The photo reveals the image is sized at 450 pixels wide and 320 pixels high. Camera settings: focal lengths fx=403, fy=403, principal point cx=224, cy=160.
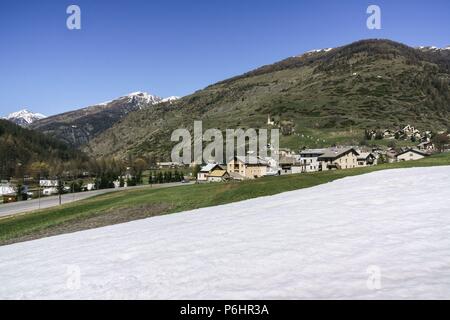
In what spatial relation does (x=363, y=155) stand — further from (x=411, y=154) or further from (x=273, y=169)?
(x=273, y=169)

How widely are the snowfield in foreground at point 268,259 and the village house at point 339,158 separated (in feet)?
420

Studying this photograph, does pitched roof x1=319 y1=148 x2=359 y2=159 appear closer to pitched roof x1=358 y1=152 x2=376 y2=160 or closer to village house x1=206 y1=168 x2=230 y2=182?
pitched roof x1=358 y1=152 x2=376 y2=160

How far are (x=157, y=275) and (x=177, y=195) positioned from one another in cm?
3184

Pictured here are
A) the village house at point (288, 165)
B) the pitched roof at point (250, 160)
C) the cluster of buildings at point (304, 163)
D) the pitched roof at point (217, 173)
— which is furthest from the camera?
the village house at point (288, 165)

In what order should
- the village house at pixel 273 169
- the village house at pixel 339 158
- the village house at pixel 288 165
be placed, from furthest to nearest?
1. the village house at pixel 288 165
2. the village house at pixel 273 169
3. the village house at pixel 339 158

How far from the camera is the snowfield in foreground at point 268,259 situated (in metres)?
8.52

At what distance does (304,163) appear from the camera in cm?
15100

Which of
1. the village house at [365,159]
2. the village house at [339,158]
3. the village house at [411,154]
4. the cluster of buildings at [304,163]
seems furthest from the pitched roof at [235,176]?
the village house at [411,154]

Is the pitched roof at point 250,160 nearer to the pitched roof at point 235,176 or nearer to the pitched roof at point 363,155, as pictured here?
the pitched roof at point 235,176

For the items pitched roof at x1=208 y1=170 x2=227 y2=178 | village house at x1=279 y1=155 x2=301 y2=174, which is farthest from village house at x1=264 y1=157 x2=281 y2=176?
pitched roof at x1=208 y1=170 x2=227 y2=178

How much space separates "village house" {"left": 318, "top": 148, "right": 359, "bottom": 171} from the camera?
14238 cm

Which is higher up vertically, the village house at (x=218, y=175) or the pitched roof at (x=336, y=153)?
the pitched roof at (x=336, y=153)
